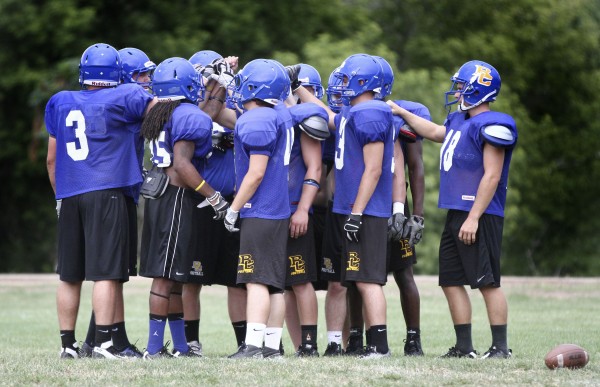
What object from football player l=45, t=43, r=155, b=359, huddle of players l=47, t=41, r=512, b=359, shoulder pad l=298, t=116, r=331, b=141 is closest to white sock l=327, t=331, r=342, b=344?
huddle of players l=47, t=41, r=512, b=359

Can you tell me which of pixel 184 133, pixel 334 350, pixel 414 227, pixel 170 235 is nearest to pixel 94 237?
pixel 170 235

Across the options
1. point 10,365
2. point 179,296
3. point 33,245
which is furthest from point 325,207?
point 33,245

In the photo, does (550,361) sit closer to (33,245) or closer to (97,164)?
(97,164)

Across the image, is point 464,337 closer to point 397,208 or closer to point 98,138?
point 397,208

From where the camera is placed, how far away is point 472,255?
29.1 ft

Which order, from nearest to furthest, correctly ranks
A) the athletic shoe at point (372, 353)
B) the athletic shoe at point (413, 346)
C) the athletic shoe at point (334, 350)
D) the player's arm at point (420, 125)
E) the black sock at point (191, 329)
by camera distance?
the athletic shoe at point (372, 353) < the athletic shoe at point (334, 350) < the player's arm at point (420, 125) < the athletic shoe at point (413, 346) < the black sock at point (191, 329)

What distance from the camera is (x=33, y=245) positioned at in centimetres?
3178

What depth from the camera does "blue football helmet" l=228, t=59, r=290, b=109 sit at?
8.70 metres

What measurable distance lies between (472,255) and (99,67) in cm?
343

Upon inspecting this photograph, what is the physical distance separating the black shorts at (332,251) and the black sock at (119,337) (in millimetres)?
Result: 1756

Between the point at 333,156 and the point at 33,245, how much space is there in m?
23.6

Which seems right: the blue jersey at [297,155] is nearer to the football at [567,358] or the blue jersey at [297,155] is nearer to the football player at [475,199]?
the football player at [475,199]

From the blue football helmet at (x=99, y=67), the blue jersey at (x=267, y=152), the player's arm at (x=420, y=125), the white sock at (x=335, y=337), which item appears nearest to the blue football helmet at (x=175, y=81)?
the blue football helmet at (x=99, y=67)

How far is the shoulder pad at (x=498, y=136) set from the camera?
8.68 m
